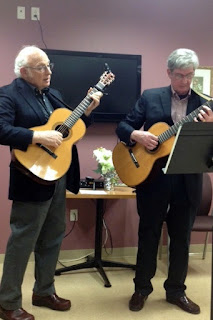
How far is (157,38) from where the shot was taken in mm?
3410

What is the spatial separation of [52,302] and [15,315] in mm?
280

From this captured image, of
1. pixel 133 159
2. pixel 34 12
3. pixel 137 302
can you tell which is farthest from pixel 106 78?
pixel 137 302

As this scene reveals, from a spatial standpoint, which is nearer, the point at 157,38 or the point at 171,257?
the point at 171,257

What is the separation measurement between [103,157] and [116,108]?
49 cm

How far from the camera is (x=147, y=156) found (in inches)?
91.0

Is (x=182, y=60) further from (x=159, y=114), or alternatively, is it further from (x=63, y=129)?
(x=63, y=129)

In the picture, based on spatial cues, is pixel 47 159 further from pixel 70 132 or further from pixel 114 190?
pixel 114 190

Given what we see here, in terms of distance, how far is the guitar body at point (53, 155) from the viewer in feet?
6.66

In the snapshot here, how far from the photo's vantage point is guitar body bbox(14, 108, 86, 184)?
6.66 ft

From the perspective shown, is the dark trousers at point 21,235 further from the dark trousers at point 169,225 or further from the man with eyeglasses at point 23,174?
the dark trousers at point 169,225

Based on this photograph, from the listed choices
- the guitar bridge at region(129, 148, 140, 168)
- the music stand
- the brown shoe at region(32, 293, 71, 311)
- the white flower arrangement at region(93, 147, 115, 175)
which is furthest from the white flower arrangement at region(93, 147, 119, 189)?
the music stand

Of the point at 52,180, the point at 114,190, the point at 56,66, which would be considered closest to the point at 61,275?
the point at 114,190

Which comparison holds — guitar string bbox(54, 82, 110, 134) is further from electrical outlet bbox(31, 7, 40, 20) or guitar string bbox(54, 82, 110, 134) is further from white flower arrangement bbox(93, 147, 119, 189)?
electrical outlet bbox(31, 7, 40, 20)

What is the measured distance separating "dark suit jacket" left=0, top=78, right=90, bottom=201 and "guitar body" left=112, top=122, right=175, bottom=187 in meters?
0.51
